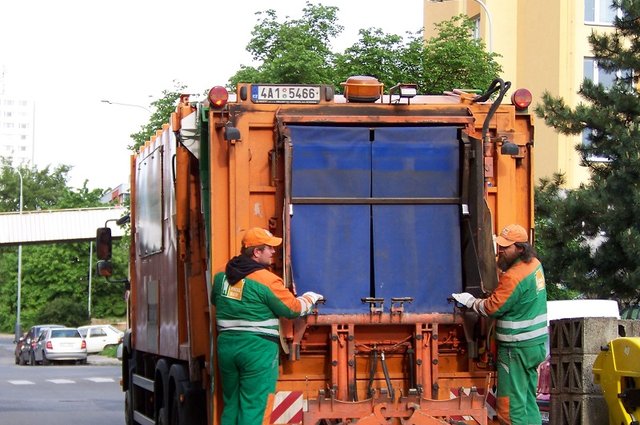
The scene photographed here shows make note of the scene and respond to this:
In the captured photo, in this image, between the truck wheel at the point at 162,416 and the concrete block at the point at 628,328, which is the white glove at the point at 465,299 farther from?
the truck wheel at the point at 162,416

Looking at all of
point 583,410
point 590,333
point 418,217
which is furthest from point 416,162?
point 583,410

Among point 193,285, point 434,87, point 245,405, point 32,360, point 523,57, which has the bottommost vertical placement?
point 32,360

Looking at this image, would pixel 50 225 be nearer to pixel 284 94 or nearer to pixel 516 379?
pixel 284 94

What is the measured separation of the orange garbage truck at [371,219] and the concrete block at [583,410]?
123 centimetres

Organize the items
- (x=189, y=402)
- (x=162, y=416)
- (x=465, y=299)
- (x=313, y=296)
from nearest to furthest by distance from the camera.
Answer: (x=313, y=296) < (x=465, y=299) < (x=189, y=402) < (x=162, y=416)

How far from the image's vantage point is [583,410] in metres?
9.98

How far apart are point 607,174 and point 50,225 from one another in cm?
5384

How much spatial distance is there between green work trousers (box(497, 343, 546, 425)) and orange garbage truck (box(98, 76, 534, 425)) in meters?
0.14

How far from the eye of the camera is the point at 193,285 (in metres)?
9.90

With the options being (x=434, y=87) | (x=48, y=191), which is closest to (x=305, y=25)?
(x=434, y=87)

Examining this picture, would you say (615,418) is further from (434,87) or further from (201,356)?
(434,87)

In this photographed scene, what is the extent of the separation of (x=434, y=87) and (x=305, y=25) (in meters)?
3.00

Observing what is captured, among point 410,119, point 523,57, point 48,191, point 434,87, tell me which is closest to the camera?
point 410,119

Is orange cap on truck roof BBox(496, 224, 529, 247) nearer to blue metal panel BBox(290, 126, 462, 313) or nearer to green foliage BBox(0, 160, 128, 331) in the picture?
blue metal panel BBox(290, 126, 462, 313)
